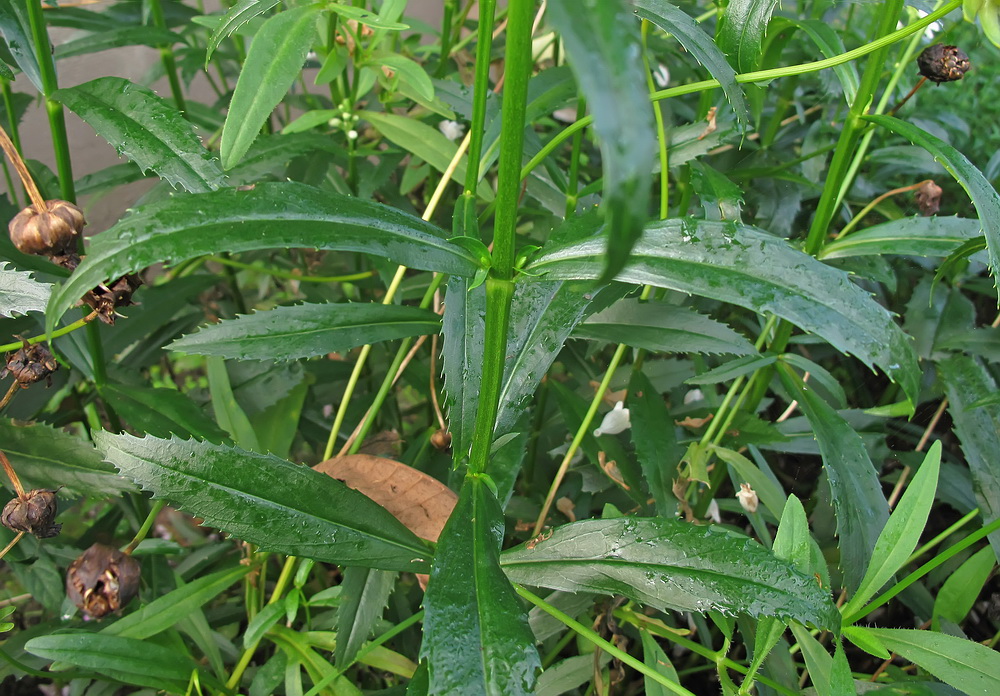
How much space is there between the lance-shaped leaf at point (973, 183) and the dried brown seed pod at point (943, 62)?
22cm

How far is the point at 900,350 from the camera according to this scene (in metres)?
0.38

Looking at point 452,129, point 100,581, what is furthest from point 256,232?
point 452,129

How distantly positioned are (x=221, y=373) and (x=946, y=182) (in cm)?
86

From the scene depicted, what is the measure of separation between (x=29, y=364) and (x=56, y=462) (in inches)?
4.5

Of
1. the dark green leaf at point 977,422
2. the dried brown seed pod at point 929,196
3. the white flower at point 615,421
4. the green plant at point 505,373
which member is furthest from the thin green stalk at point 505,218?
the dried brown seed pod at point 929,196

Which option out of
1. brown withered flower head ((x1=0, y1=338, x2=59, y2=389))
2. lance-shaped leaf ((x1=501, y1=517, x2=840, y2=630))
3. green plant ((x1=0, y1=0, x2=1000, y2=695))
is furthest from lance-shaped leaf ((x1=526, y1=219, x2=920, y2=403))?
brown withered flower head ((x1=0, y1=338, x2=59, y2=389))

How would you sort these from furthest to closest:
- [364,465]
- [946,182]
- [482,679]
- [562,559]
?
1. [946,182]
2. [364,465]
3. [562,559]
4. [482,679]

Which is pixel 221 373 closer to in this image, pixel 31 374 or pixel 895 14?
pixel 31 374

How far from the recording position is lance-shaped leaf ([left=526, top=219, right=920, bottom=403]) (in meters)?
0.35

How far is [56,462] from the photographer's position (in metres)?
0.56

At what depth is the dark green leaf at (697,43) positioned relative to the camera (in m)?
0.41

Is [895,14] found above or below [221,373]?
above

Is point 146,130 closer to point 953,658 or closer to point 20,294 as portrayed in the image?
point 20,294

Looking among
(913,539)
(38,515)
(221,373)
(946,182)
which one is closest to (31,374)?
(38,515)
